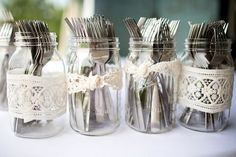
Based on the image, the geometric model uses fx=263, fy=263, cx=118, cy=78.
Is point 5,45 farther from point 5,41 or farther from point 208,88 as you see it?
point 208,88

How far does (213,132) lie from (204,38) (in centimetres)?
16

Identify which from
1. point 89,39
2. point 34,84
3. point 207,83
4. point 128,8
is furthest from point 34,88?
point 128,8

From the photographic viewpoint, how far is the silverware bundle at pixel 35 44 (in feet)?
1.28

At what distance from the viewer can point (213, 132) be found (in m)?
0.45

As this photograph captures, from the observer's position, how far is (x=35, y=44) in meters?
0.39

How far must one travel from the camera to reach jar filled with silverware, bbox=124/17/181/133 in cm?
42

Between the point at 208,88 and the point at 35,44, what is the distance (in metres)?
0.28

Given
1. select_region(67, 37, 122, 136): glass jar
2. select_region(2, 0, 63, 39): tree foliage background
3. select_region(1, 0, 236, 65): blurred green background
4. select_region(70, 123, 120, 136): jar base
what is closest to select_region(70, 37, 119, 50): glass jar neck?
select_region(67, 37, 122, 136): glass jar

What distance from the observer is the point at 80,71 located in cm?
42

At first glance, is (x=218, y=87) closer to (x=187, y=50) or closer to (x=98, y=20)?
(x=187, y=50)

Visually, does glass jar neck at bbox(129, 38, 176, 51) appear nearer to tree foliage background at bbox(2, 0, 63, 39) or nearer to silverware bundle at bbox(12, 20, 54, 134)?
silverware bundle at bbox(12, 20, 54, 134)

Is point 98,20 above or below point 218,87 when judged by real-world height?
above

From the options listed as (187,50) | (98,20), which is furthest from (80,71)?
(187,50)

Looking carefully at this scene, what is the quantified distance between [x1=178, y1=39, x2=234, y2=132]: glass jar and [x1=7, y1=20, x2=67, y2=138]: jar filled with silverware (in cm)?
21
